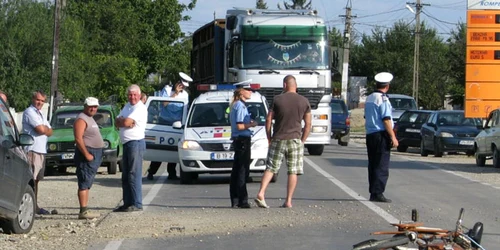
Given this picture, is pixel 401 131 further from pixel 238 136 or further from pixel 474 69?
pixel 238 136

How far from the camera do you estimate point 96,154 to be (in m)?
14.4

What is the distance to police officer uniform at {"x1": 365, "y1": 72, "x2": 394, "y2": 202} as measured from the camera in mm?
15250

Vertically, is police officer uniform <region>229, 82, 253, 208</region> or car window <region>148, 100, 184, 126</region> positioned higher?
car window <region>148, 100, 184, 126</region>

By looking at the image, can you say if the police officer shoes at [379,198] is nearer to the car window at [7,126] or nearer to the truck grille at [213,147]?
the truck grille at [213,147]

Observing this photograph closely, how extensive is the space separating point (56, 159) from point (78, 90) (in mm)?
27892

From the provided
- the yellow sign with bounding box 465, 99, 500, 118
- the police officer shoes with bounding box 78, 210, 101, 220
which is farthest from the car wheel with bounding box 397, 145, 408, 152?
the police officer shoes with bounding box 78, 210, 101, 220

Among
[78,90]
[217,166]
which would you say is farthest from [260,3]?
[217,166]

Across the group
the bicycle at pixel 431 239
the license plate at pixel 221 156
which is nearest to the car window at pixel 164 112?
the license plate at pixel 221 156

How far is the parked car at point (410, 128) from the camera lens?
3731cm

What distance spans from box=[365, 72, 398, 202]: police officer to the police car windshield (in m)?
5.04

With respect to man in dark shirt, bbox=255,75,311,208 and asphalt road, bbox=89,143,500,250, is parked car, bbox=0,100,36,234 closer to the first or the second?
asphalt road, bbox=89,143,500,250

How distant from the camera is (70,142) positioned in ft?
80.8

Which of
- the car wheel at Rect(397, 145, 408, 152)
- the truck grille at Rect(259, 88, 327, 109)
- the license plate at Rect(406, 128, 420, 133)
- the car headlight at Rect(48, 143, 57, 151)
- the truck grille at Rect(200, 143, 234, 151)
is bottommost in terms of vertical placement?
the car wheel at Rect(397, 145, 408, 152)

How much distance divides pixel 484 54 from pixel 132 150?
A: 54.3ft
